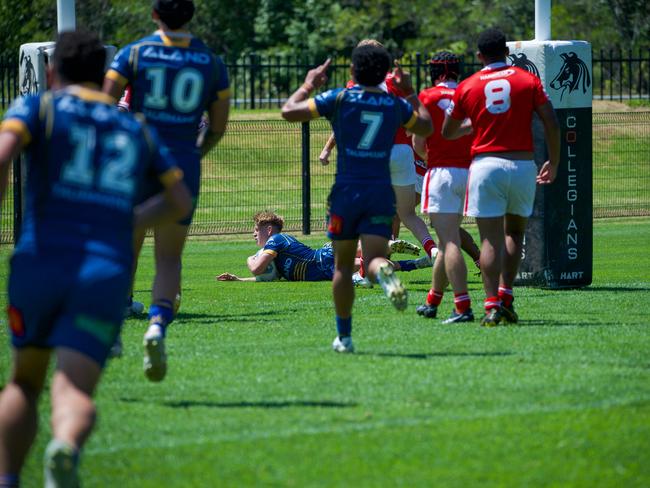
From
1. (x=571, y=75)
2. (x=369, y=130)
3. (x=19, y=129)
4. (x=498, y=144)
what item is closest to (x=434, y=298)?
(x=498, y=144)

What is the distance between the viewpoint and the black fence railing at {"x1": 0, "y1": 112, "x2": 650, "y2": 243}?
20500 millimetres

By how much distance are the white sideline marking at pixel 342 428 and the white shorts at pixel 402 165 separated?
19.7 ft

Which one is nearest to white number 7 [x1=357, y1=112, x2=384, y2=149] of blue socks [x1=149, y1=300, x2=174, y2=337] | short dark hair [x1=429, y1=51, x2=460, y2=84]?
blue socks [x1=149, y1=300, x2=174, y2=337]

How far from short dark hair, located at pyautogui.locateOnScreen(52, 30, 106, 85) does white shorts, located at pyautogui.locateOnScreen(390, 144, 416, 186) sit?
769 centimetres

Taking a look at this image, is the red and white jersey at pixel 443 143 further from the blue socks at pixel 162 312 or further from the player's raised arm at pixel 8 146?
the player's raised arm at pixel 8 146

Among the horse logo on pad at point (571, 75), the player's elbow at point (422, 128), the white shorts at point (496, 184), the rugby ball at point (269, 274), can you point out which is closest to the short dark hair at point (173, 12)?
the player's elbow at point (422, 128)

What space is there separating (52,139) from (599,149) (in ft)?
65.8

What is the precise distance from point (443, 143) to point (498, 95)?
1026 mm

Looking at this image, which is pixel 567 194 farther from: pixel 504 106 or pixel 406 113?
pixel 406 113

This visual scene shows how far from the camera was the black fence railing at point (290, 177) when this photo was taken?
20.5 metres

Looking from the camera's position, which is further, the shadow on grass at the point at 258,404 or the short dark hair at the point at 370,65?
the short dark hair at the point at 370,65

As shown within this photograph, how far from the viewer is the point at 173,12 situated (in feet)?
25.5

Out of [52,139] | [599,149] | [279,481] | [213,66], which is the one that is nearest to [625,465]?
[279,481]

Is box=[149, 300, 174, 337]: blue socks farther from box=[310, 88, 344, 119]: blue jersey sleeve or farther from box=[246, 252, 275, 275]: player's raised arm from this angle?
box=[246, 252, 275, 275]: player's raised arm
